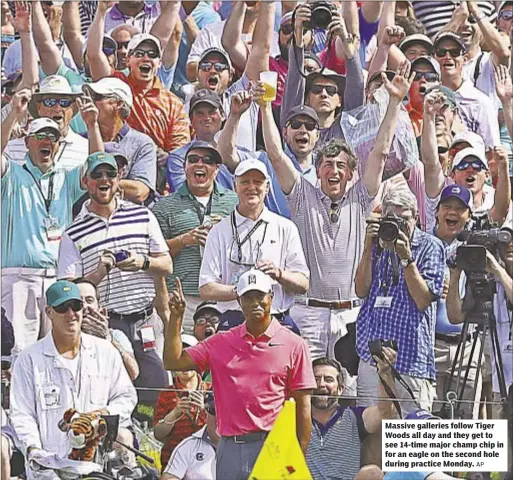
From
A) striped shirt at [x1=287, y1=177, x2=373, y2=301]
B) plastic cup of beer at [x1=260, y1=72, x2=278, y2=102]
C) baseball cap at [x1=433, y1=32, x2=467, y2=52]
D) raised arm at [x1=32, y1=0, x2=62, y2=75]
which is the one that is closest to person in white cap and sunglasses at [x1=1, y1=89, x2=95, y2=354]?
raised arm at [x1=32, y1=0, x2=62, y2=75]

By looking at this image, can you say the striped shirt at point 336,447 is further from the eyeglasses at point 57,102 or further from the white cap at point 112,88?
the eyeglasses at point 57,102

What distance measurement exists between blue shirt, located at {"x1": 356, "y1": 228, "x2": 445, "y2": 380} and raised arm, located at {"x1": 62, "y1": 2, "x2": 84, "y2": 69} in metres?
2.62

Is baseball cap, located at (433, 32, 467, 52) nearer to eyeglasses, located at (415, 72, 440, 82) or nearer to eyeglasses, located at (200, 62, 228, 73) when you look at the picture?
eyeglasses, located at (415, 72, 440, 82)

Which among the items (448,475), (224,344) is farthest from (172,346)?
(448,475)

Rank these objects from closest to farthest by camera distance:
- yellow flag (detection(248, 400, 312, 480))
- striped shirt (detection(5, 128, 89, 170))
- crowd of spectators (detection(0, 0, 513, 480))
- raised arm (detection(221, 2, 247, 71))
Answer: yellow flag (detection(248, 400, 312, 480)) < crowd of spectators (detection(0, 0, 513, 480)) < striped shirt (detection(5, 128, 89, 170)) < raised arm (detection(221, 2, 247, 71))

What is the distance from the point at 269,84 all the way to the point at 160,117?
0.74m

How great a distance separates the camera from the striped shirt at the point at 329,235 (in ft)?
28.6

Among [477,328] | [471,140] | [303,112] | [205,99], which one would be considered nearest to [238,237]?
[303,112]

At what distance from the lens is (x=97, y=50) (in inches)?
374

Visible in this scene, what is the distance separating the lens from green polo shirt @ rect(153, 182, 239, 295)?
8875 mm

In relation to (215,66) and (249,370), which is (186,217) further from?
(249,370)

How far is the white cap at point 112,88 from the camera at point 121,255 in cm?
107

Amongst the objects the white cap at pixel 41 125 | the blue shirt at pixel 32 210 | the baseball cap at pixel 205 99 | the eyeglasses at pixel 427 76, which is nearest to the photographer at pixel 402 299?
the eyeglasses at pixel 427 76

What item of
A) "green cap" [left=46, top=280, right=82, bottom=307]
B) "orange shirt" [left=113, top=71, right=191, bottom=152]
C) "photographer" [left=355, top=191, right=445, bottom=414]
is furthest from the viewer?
"orange shirt" [left=113, top=71, right=191, bottom=152]
